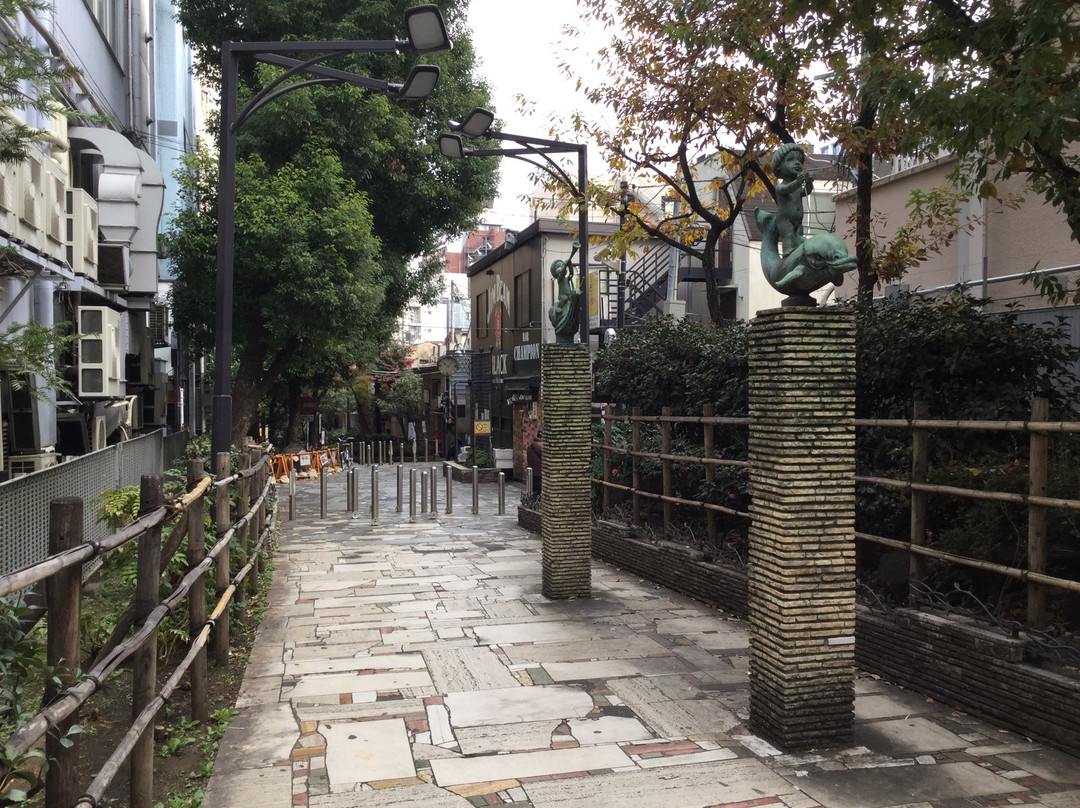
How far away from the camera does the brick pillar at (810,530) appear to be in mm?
5445

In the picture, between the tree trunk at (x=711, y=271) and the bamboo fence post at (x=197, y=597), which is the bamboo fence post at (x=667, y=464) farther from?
the bamboo fence post at (x=197, y=597)

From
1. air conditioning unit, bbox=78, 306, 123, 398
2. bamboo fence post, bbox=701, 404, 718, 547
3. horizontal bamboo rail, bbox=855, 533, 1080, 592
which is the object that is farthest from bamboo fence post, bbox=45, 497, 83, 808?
air conditioning unit, bbox=78, 306, 123, 398

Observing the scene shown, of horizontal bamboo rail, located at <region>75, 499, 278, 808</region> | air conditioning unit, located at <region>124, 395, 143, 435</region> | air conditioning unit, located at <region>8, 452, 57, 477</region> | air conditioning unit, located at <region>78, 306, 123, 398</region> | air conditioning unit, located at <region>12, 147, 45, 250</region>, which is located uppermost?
air conditioning unit, located at <region>12, 147, 45, 250</region>

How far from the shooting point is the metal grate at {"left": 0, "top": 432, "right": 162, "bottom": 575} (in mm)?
6637

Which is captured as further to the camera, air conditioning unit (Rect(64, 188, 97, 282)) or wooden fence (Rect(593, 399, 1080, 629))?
air conditioning unit (Rect(64, 188, 97, 282))

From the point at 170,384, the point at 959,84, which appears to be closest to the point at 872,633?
the point at 959,84

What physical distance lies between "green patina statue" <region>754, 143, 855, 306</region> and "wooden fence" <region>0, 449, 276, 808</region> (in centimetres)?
374

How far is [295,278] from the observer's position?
58.9ft

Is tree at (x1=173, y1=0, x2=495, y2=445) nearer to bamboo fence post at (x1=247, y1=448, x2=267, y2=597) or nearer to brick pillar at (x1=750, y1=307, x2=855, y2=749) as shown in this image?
bamboo fence post at (x1=247, y1=448, x2=267, y2=597)

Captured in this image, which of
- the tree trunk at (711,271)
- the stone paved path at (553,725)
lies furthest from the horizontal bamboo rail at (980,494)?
the tree trunk at (711,271)

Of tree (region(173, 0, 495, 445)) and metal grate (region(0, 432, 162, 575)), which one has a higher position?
tree (region(173, 0, 495, 445))

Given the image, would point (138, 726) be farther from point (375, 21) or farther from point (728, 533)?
point (375, 21)

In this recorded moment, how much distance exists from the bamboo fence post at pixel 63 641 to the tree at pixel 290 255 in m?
14.8

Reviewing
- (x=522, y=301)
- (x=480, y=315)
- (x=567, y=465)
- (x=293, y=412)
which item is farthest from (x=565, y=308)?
(x=480, y=315)
